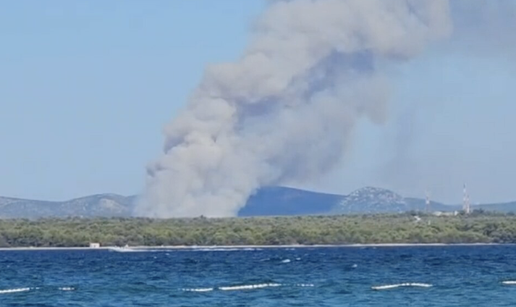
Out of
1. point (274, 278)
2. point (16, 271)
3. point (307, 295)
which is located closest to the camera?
point (307, 295)

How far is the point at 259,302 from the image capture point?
7775 cm

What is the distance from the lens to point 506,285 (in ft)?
299

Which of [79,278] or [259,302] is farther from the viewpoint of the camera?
[79,278]

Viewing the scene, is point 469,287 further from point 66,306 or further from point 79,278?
point 79,278

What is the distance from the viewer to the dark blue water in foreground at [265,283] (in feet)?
259

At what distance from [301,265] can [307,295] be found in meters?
49.4

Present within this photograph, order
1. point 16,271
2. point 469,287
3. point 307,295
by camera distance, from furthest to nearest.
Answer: point 16,271
point 469,287
point 307,295

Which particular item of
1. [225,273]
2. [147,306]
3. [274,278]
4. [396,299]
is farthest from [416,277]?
[147,306]

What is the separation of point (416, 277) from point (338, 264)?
99.1 feet

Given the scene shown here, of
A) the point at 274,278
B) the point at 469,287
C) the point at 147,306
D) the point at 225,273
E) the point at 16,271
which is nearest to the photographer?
the point at 147,306

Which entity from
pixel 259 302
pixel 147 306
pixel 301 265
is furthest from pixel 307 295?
pixel 301 265

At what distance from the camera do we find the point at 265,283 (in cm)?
9588

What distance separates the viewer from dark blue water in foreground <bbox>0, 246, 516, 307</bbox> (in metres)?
79.1

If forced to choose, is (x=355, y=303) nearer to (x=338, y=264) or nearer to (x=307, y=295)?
(x=307, y=295)
